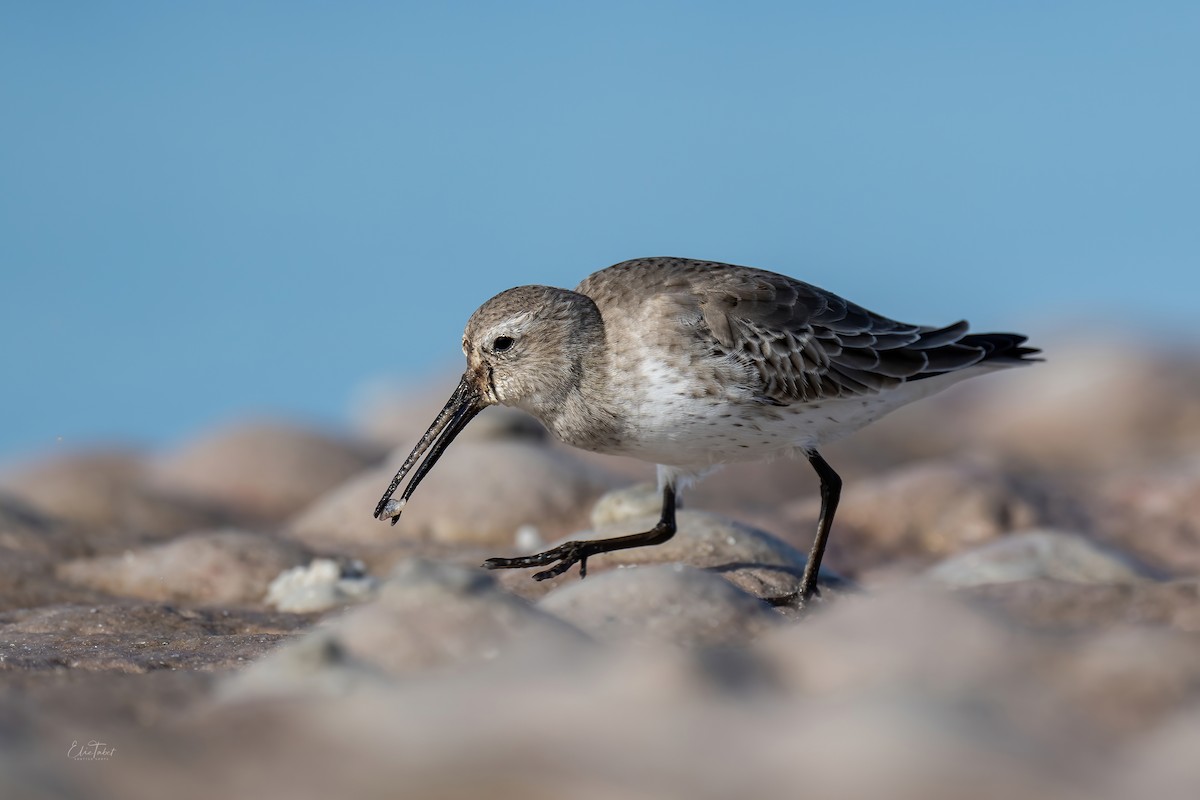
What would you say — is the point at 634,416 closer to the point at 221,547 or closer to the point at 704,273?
the point at 704,273

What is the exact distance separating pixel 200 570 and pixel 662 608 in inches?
180

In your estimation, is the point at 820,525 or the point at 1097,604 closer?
the point at 1097,604

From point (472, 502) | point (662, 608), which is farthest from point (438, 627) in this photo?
point (472, 502)

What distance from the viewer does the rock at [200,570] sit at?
8477mm

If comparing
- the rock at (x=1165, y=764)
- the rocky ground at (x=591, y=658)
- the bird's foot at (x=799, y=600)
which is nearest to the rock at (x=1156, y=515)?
the rocky ground at (x=591, y=658)

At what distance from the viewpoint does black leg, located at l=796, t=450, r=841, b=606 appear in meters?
6.96

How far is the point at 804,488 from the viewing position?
45.9ft

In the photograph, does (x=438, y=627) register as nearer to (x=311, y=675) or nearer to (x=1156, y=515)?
(x=311, y=675)

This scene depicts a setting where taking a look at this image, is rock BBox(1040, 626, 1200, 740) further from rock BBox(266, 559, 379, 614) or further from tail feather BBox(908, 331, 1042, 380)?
rock BBox(266, 559, 379, 614)

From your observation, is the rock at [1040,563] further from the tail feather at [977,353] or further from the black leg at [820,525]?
the tail feather at [977,353]

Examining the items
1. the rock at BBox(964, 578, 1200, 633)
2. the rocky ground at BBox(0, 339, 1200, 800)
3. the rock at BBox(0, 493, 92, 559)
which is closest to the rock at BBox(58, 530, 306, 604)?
the rocky ground at BBox(0, 339, 1200, 800)

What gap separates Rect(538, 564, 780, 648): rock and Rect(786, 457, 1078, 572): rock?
4.65 metres

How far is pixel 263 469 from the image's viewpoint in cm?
1415

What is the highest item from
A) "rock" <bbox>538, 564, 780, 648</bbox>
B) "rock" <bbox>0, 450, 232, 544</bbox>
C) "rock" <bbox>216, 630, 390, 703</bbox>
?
"rock" <bbox>0, 450, 232, 544</bbox>
